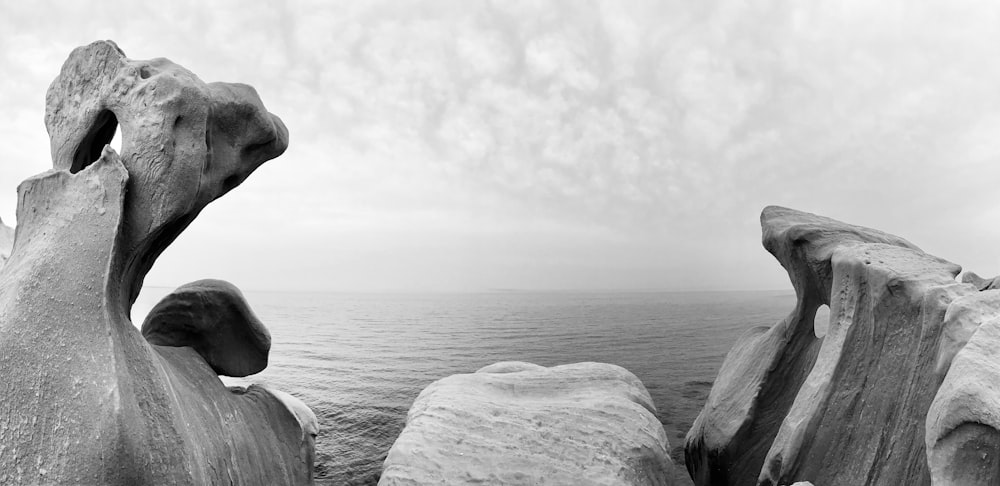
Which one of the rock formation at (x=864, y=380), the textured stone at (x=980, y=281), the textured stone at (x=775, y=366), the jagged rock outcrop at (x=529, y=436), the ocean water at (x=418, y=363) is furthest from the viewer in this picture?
the ocean water at (x=418, y=363)

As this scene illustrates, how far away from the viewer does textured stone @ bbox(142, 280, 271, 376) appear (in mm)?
7008

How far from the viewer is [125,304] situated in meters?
5.59

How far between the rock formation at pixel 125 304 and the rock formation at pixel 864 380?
5.46 meters

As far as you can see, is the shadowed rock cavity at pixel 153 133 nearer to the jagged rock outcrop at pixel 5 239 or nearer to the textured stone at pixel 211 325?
the textured stone at pixel 211 325

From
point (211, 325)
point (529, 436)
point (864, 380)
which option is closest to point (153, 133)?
Answer: point (211, 325)

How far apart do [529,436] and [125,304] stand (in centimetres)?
416

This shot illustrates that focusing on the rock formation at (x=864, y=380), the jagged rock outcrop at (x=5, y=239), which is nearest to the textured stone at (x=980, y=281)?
the rock formation at (x=864, y=380)

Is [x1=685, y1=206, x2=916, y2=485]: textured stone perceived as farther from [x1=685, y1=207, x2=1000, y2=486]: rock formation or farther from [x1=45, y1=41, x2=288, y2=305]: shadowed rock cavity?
[x1=45, y1=41, x2=288, y2=305]: shadowed rock cavity

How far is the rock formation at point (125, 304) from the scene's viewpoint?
4.51 meters

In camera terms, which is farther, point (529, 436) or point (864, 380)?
point (529, 436)

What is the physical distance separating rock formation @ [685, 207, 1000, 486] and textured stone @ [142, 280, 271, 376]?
19.8ft

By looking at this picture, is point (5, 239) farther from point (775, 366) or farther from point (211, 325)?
point (775, 366)

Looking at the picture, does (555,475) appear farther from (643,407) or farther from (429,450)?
(643,407)

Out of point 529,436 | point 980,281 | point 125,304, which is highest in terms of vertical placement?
point 980,281
